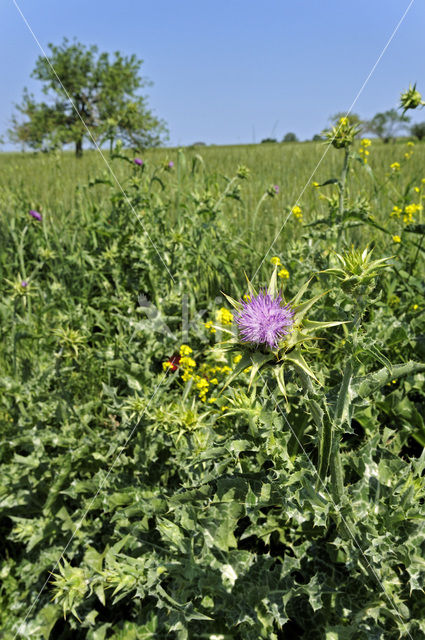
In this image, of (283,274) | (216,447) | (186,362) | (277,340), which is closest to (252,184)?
(283,274)

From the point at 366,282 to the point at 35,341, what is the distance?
8.35ft

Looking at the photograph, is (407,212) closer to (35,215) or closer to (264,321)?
(264,321)

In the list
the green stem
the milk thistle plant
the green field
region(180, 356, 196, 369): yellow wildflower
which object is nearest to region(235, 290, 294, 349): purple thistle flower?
the milk thistle plant

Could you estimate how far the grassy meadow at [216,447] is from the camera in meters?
1.54

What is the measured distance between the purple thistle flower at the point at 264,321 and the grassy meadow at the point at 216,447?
0.03m

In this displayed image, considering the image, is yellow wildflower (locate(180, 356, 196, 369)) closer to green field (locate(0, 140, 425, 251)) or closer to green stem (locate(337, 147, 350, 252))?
green stem (locate(337, 147, 350, 252))

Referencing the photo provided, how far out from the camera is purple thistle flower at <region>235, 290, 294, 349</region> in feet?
4.35

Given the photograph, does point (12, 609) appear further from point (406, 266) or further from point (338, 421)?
point (406, 266)

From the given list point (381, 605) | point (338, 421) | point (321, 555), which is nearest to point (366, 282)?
point (338, 421)

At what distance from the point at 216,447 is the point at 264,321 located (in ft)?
1.87

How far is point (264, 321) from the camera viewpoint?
134 cm

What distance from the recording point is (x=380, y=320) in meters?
2.46

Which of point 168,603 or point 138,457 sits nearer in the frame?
point 168,603

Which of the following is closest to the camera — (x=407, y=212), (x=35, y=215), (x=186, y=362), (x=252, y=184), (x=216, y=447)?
(x=216, y=447)
